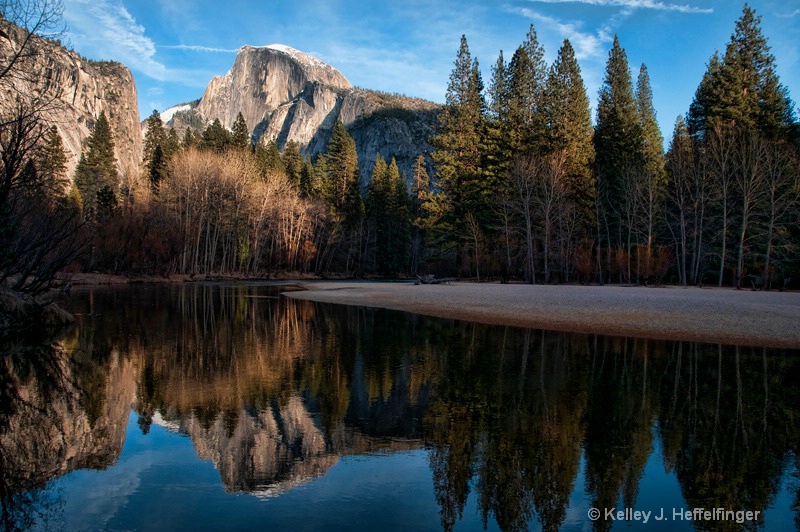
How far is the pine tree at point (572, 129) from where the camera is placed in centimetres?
4450

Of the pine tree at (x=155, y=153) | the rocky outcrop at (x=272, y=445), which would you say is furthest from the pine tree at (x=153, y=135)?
the rocky outcrop at (x=272, y=445)

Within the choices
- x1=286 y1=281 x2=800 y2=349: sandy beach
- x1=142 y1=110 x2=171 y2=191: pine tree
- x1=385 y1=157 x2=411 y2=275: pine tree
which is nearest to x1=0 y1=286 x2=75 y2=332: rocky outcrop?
x1=286 y1=281 x2=800 y2=349: sandy beach

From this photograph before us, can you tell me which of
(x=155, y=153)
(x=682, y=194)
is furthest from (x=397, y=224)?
(x=682, y=194)

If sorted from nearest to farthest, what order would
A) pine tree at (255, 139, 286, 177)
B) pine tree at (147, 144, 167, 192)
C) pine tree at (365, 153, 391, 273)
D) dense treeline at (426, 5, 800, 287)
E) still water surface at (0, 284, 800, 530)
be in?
still water surface at (0, 284, 800, 530)
dense treeline at (426, 5, 800, 287)
pine tree at (147, 144, 167, 192)
pine tree at (255, 139, 286, 177)
pine tree at (365, 153, 391, 273)

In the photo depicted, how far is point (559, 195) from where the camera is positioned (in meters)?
41.7

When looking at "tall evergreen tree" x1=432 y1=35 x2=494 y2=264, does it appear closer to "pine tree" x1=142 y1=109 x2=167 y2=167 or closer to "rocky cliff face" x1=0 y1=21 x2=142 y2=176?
"pine tree" x1=142 y1=109 x2=167 y2=167

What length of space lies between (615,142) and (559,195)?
12.0 meters

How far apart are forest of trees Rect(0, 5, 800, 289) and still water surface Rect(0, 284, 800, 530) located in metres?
25.0

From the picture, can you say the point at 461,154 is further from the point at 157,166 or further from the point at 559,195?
the point at 157,166

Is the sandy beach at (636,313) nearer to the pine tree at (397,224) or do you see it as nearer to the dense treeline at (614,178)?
the dense treeline at (614,178)

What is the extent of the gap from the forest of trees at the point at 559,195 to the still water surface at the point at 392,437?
2502cm

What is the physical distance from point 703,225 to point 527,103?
61.5 feet

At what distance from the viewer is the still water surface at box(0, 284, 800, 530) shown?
16.2 ft

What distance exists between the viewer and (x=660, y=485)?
18.1 feet
